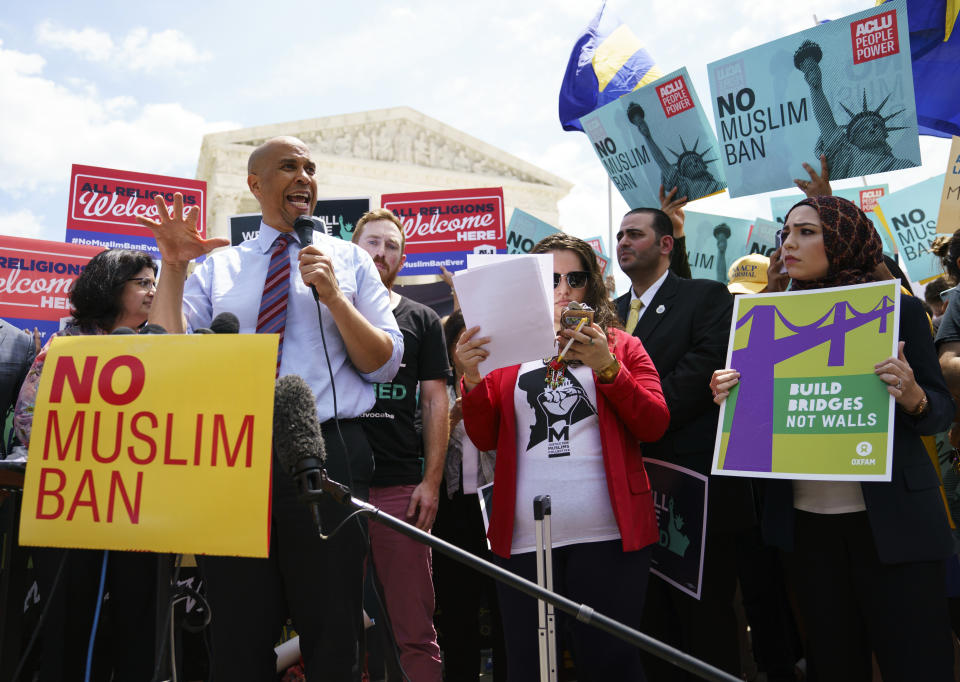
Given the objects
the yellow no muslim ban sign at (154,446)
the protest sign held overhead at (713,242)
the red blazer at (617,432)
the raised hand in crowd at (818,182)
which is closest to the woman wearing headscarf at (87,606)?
the yellow no muslim ban sign at (154,446)

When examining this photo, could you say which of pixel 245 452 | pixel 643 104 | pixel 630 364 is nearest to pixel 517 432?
pixel 630 364

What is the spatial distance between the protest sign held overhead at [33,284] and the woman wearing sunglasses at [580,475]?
390cm

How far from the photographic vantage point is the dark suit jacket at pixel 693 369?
10.3ft

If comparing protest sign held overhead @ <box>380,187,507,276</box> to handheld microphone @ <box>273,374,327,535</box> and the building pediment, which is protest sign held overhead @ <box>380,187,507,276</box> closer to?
handheld microphone @ <box>273,374,327,535</box>

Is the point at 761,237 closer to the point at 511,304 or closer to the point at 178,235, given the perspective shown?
the point at 511,304

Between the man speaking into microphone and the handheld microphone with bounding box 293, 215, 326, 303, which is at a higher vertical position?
the handheld microphone with bounding box 293, 215, 326, 303

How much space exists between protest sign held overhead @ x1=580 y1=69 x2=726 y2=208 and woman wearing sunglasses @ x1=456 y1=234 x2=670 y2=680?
2.06 metres

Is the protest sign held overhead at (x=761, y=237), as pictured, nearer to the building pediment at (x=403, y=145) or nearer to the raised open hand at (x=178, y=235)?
the raised open hand at (x=178, y=235)

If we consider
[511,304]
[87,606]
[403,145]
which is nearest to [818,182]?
[511,304]

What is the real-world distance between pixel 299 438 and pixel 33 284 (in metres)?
4.76

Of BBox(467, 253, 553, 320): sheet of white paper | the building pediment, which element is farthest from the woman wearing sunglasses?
the building pediment

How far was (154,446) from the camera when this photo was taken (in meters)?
1.75

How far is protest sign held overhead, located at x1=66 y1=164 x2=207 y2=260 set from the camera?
6.12 m

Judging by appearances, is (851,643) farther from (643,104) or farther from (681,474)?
(643,104)
